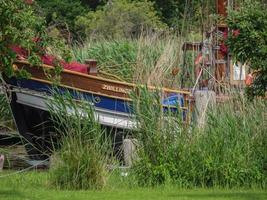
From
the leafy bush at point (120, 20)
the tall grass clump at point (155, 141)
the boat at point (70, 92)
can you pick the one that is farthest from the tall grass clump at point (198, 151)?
the leafy bush at point (120, 20)

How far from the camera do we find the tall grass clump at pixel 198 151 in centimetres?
1458

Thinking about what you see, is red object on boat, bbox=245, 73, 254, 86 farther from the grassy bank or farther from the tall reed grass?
the tall reed grass

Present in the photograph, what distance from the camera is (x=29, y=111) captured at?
67.9 feet

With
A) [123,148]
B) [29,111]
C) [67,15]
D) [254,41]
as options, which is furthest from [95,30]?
[254,41]

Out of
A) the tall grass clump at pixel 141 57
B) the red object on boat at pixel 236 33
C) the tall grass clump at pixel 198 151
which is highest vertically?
the red object on boat at pixel 236 33

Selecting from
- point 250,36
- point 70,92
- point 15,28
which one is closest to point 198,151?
point 250,36

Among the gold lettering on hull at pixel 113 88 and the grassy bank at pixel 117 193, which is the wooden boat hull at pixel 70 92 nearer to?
the gold lettering on hull at pixel 113 88

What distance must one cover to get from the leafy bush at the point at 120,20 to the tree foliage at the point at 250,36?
27.5m

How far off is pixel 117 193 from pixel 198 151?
2182mm

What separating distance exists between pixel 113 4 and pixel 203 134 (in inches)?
1269

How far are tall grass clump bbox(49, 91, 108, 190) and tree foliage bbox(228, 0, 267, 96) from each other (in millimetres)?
3224

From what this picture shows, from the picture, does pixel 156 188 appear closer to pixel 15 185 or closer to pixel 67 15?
pixel 15 185

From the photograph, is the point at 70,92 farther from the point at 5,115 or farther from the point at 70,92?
the point at 5,115

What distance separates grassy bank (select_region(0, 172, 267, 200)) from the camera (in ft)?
41.5
